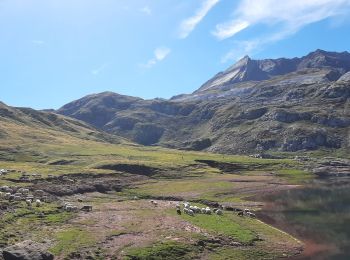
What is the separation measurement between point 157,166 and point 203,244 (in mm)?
122780

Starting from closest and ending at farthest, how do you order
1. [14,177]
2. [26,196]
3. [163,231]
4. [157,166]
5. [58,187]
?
[163,231] < [26,196] < [58,187] < [14,177] < [157,166]

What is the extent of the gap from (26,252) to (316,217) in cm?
6408

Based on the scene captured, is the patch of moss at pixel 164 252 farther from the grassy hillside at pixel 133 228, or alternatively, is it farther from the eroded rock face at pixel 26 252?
the eroded rock face at pixel 26 252

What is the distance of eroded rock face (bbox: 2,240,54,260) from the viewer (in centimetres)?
5144

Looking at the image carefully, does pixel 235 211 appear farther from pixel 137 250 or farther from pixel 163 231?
pixel 137 250

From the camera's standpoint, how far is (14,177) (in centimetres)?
13338

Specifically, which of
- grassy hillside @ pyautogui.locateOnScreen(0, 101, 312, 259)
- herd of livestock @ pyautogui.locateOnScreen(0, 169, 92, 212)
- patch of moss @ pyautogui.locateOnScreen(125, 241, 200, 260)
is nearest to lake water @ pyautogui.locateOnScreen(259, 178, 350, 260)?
grassy hillside @ pyautogui.locateOnScreen(0, 101, 312, 259)

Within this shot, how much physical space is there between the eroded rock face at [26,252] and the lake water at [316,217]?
34.1m

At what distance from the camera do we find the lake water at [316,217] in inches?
2697

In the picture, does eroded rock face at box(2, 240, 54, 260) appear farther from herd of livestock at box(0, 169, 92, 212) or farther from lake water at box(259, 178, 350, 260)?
lake water at box(259, 178, 350, 260)

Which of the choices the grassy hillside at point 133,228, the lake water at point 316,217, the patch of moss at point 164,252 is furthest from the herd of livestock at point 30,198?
the lake water at point 316,217

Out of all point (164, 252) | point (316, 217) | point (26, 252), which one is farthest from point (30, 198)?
point (316, 217)

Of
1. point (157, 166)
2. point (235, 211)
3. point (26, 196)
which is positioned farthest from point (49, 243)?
point (157, 166)

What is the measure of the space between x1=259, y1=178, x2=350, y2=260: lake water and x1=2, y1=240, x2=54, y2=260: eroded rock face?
34.1m
